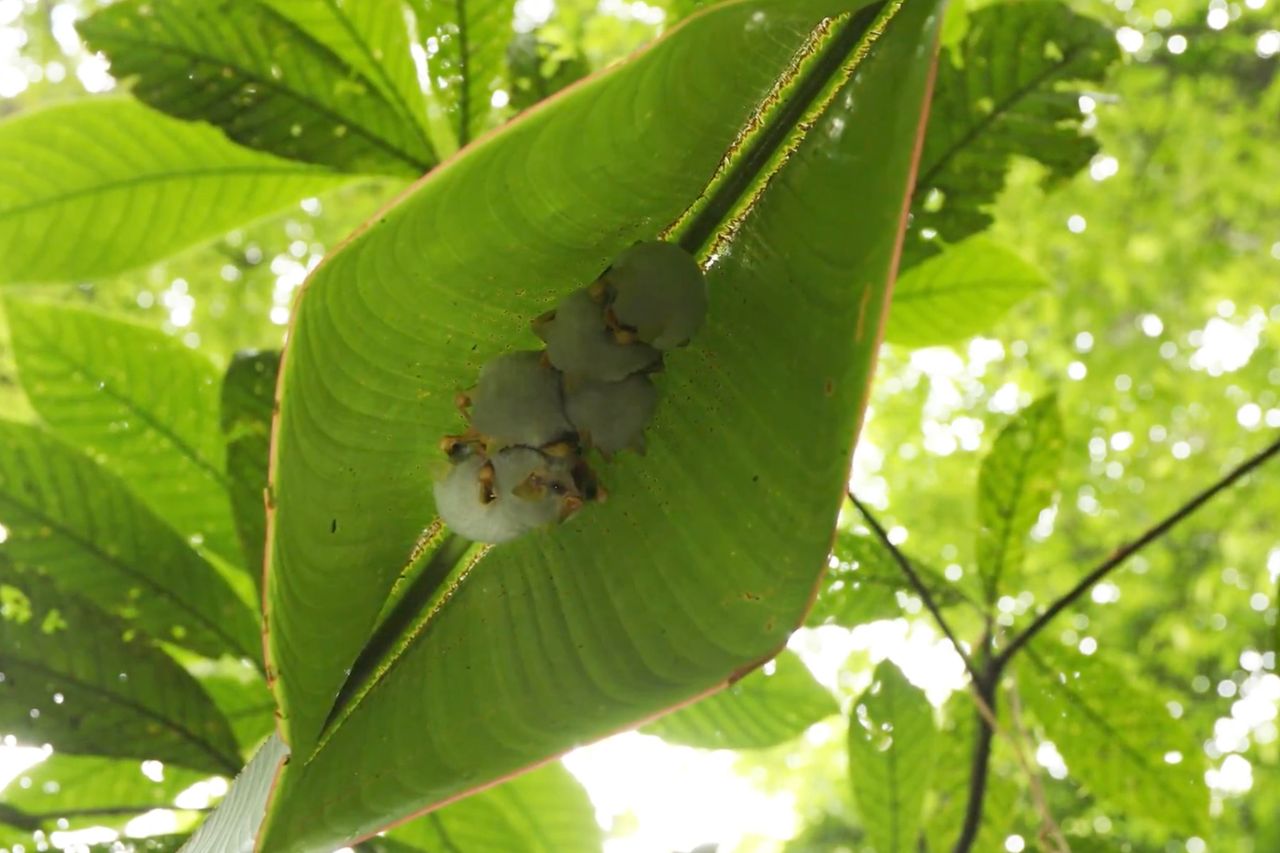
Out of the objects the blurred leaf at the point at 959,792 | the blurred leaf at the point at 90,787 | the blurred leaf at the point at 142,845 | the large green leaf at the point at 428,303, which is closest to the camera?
the large green leaf at the point at 428,303

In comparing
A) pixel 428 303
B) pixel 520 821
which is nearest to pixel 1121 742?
pixel 520 821

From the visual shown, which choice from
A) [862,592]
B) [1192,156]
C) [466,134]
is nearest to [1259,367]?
[1192,156]

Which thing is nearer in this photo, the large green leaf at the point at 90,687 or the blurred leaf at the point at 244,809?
the blurred leaf at the point at 244,809

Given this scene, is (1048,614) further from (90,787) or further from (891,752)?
(90,787)

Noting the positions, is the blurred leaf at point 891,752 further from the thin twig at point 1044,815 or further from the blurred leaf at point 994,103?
the blurred leaf at point 994,103

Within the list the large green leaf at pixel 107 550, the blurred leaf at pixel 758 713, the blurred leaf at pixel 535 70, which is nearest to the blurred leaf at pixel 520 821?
the blurred leaf at pixel 758 713

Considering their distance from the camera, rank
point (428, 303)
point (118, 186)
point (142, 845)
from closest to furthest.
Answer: point (428, 303), point (142, 845), point (118, 186)

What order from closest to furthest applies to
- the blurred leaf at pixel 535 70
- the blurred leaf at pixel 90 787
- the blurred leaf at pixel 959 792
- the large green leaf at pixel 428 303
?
the large green leaf at pixel 428 303
the blurred leaf at pixel 535 70
the blurred leaf at pixel 90 787
the blurred leaf at pixel 959 792

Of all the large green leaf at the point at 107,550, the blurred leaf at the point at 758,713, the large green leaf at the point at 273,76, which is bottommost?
the blurred leaf at the point at 758,713
